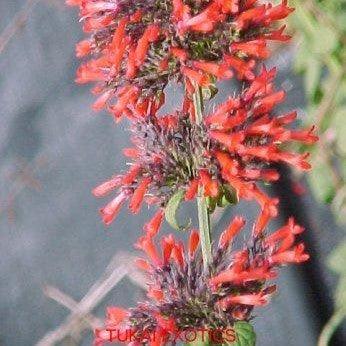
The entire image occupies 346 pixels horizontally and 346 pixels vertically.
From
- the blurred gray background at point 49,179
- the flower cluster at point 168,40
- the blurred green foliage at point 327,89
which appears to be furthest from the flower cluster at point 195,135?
the blurred gray background at point 49,179

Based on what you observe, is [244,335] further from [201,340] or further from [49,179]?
[49,179]

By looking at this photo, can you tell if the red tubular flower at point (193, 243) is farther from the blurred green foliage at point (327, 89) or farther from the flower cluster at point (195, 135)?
the blurred green foliage at point (327, 89)

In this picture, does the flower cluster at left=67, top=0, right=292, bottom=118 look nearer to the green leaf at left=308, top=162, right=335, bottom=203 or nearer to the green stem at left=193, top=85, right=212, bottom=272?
the green stem at left=193, top=85, right=212, bottom=272

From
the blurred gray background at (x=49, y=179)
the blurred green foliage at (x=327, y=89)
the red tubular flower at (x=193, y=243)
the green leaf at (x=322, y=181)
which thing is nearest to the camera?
the red tubular flower at (x=193, y=243)

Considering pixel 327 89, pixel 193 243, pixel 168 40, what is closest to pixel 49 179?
pixel 327 89

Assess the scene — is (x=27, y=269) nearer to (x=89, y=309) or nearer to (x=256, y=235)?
(x=89, y=309)
